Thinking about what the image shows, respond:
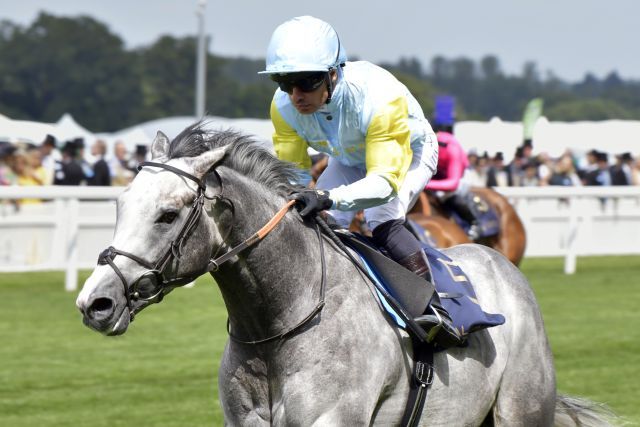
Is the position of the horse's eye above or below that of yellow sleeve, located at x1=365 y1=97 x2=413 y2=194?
below

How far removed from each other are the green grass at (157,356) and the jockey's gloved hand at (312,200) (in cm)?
315

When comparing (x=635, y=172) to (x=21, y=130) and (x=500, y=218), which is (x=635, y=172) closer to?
(x=500, y=218)

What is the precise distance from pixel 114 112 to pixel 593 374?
74258mm

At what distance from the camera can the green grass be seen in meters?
7.50

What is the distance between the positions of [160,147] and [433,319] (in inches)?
49.8

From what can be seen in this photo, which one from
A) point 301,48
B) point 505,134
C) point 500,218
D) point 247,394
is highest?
point 301,48

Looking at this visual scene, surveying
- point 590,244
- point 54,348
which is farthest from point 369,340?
point 590,244

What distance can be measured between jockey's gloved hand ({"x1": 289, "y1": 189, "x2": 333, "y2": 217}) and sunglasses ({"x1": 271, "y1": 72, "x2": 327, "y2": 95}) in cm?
39

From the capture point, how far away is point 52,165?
1523cm

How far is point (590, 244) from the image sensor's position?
1634 centimetres

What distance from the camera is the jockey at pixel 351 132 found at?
167 inches

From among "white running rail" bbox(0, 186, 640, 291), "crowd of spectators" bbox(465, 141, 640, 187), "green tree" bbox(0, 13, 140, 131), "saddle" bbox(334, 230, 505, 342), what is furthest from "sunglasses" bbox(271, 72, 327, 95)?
"green tree" bbox(0, 13, 140, 131)

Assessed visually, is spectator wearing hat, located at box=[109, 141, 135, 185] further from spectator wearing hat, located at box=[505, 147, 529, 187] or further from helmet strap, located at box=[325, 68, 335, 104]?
helmet strap, located at box=[325, 68, 335, 104]

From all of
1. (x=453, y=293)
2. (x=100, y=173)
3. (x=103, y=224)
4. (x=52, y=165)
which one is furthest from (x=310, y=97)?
(x=52, y=165)
